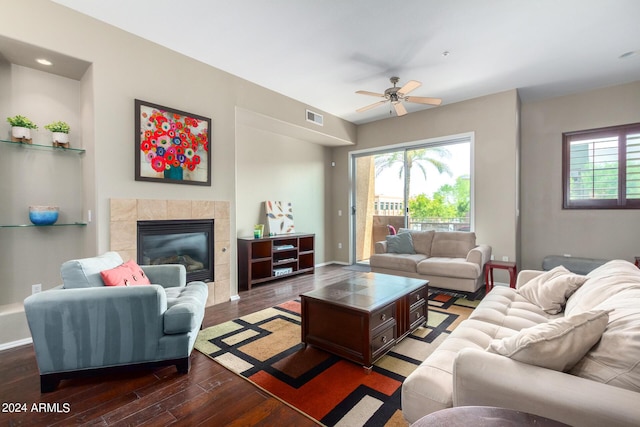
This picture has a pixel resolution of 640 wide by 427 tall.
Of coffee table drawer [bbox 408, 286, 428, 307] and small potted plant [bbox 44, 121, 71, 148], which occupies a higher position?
small potted plant [bbox 44, 121, 71, 148]

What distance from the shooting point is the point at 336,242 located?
6660 millimetres

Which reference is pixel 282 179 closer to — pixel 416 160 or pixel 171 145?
pixel 171 145

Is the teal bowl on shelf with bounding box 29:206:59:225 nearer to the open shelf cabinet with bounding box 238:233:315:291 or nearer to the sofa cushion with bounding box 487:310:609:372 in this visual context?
the open shelf cabinet with bounding box 238:233:315:291

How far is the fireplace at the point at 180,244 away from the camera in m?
3.24

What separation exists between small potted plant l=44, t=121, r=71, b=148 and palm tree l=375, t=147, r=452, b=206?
16.5ft

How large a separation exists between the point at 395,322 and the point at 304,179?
4.07 m

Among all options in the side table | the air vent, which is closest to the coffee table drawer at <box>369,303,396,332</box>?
the side table

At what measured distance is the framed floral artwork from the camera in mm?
3174

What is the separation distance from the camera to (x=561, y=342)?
3.67ft

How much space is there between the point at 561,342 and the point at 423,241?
3.87m

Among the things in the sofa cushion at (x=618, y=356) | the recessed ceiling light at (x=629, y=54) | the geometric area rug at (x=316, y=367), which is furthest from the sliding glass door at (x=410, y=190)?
the sofa cushion at (x=618, y=356)

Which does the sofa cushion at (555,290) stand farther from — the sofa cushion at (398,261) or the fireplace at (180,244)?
the fireplace at (180,244)

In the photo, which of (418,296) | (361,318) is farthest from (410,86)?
(361,318)

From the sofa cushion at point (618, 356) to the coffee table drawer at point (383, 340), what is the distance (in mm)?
1246
